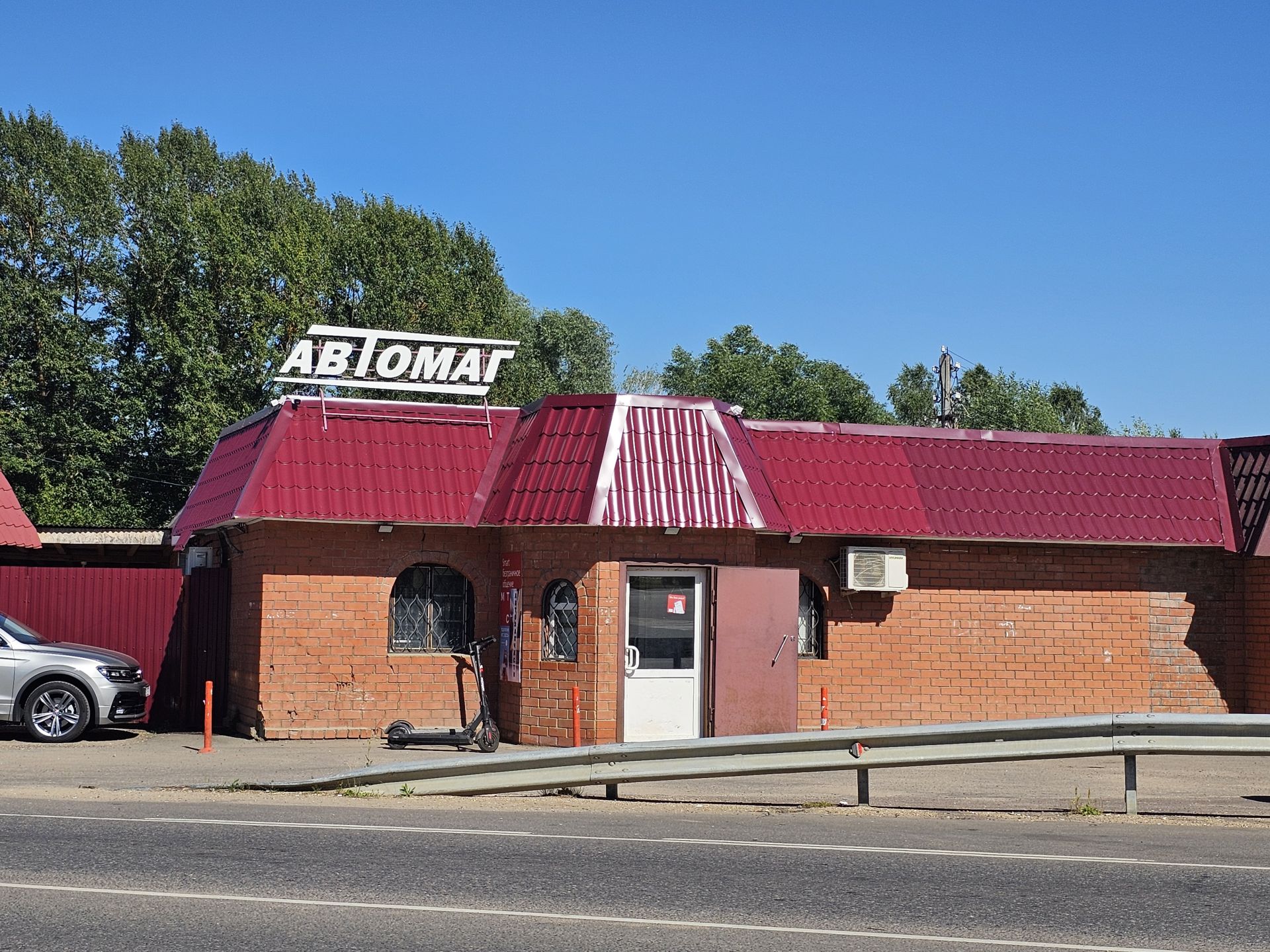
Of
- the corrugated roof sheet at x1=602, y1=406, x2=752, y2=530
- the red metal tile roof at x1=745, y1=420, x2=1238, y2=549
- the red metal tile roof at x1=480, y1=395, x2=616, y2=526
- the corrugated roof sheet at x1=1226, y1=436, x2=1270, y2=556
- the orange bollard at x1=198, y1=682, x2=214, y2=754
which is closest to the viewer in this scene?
the orange bollard at x1=198, y1=682, x2=214, y2=754

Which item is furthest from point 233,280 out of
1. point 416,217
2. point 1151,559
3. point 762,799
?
point 762,799

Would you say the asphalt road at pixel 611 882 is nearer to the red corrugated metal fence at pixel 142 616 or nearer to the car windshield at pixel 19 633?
the car windshield at pixel 19 633

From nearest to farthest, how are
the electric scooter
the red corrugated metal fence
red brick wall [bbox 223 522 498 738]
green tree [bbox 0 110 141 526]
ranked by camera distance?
the electric scooter → red brick wall [bbox 223 522 498 738] → the red corrugated metal fence → green tree [bbox 0 110 141 526]

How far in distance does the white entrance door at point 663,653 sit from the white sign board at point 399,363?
382cm

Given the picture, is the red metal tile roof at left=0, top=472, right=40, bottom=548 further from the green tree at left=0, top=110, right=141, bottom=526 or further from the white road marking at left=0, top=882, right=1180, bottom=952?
the green tree at left=0, top=110, right=141, bottom=526

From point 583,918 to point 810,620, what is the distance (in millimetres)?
12468

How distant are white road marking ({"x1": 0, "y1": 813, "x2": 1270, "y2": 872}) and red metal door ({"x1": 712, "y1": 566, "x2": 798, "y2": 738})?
7.11 m

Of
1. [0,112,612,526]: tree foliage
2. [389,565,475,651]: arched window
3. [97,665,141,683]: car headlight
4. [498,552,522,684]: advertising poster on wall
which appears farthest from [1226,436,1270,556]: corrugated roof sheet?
[0,112,612,526]: tree foliage

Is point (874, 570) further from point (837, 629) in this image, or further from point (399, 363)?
point (399, 363)

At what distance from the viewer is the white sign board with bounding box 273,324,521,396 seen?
19422 mm

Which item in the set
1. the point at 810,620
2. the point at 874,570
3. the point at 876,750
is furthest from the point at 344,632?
the point at 876,750

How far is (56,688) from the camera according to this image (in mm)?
17938

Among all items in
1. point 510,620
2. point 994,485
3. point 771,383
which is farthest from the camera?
point 771,383

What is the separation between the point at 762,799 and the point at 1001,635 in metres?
7.48
